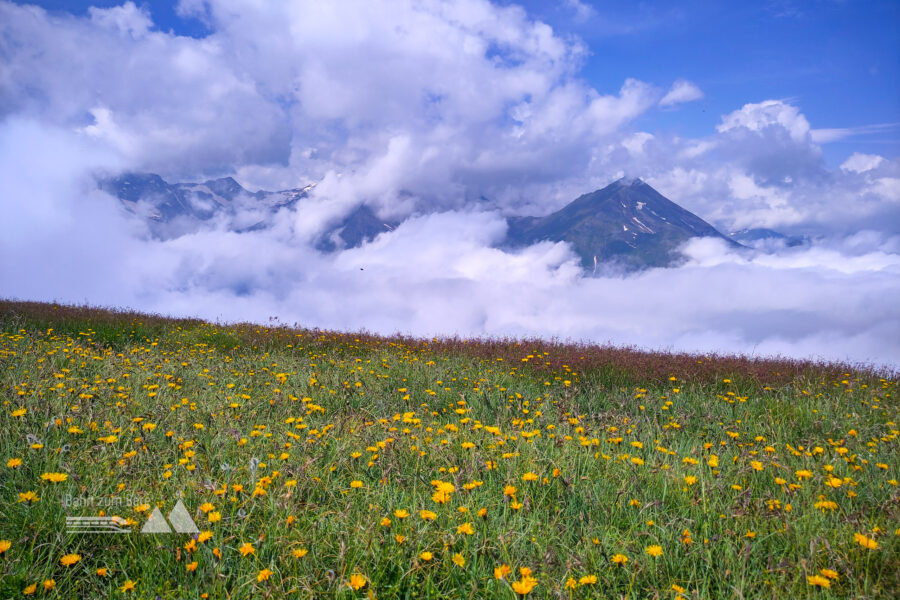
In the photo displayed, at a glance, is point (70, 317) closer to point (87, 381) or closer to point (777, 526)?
point (87, 381)

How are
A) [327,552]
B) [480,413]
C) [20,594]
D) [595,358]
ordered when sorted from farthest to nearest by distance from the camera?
[595,358], [480,413], [327,552], [20,594]

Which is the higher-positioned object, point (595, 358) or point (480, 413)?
point (595, 358)

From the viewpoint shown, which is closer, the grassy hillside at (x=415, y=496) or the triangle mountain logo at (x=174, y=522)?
the grassy hillside at (x=415, y=496)

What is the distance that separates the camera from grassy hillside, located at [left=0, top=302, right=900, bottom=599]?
2271 mm

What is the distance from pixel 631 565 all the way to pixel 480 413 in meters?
3.27

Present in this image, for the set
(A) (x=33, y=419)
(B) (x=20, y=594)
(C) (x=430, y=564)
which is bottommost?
(B) (x=20, y=594)

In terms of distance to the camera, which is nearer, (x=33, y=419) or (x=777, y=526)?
(x=777, y=526)

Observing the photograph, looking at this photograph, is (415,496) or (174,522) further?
(415,496)

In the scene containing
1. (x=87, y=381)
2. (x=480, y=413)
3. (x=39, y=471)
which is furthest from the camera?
(x=480, y=413)

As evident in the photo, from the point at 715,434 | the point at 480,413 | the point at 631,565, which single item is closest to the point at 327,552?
the point at 631,565

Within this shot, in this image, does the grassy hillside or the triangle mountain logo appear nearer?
the grassy hillside

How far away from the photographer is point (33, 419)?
3.65 m

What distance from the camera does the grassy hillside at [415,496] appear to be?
89.4 inches

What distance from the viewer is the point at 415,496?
3014 mm
